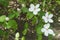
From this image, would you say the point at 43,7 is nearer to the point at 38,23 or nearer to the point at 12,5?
the point at 38,23

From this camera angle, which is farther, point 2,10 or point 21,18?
point 21,18

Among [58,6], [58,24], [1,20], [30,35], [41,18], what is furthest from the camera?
[58,6]

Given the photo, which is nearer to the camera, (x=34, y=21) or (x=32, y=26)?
(x=34, y=21)

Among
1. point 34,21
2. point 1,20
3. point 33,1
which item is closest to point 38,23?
point 34,21

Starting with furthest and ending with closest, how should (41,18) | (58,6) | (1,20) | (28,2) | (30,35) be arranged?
(58,6)
(30,35)
(28,2)
(41,18)
(1,20)

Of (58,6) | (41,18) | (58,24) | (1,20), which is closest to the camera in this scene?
(1,20)

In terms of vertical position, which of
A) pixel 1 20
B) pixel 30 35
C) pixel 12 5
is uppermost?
pixel 12 5

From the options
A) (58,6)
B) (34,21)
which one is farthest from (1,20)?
(58,6)

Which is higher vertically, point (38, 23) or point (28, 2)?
point (28, 2)

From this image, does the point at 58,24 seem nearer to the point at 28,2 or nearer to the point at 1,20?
the point at 28,2
